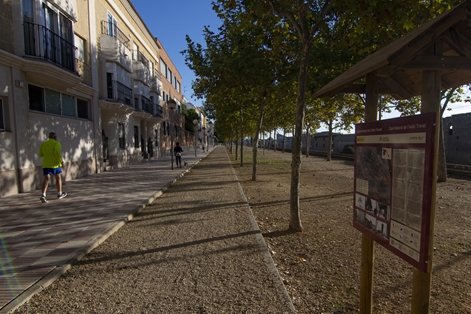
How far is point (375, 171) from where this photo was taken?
95.0 inches

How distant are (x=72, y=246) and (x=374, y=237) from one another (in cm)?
430

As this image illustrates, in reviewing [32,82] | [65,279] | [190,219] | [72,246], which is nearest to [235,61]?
[190,219]

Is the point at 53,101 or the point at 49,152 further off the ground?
→ the point at 53,101

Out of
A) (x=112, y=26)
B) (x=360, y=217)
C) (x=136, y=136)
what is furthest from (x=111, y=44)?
(x=360, y=217)

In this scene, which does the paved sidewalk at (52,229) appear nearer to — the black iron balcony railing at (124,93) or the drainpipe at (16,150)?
the drainpipe at (16,150)

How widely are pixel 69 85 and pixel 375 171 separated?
40.4 feet

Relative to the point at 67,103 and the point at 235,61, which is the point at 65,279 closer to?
the point at 235,61

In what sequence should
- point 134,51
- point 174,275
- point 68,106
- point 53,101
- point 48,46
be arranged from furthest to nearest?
point 134,51 → point 68,106 → point 53,101 → point 48,46 → point 174,275

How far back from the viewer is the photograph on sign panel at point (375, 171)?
2.26m

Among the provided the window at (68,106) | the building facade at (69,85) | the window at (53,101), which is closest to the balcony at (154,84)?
the building facade at (69,85)

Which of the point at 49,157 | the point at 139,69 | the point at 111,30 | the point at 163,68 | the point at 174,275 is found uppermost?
the point at 163,68

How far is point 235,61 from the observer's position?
8.15 m

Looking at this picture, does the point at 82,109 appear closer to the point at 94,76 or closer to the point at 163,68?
the point at 94,76

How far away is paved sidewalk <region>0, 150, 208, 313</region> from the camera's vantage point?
343cm
